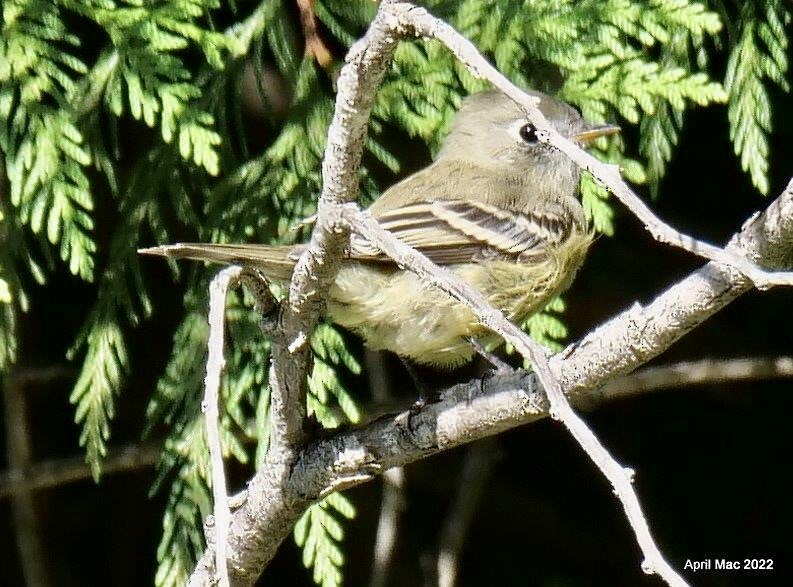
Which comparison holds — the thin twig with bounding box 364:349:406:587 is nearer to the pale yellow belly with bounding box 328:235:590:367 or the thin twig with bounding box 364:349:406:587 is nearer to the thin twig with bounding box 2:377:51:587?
the pale yellow belly with bounding box 328:235:590:367

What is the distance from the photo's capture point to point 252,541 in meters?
2.49

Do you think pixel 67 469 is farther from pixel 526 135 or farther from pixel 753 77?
pixel 753 77

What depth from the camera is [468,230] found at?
118 inches

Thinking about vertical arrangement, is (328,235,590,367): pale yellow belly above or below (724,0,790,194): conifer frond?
below

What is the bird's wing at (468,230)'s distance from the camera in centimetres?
291

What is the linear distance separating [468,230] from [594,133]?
0.40 meters

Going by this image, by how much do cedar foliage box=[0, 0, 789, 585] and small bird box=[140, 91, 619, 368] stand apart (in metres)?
0.13

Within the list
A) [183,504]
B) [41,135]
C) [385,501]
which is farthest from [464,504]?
[41,135]

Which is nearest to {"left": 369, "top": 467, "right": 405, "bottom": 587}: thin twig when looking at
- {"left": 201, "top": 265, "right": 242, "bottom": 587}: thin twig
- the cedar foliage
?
the cedar foliage

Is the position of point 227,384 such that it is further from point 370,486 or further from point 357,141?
point 370,486

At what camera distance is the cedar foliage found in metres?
2.59

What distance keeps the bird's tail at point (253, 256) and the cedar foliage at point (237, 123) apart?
11.2 inches

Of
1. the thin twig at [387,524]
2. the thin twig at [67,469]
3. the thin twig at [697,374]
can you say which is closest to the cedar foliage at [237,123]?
the thin twig at [67,469]

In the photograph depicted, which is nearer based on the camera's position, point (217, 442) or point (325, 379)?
point (217, 442)
